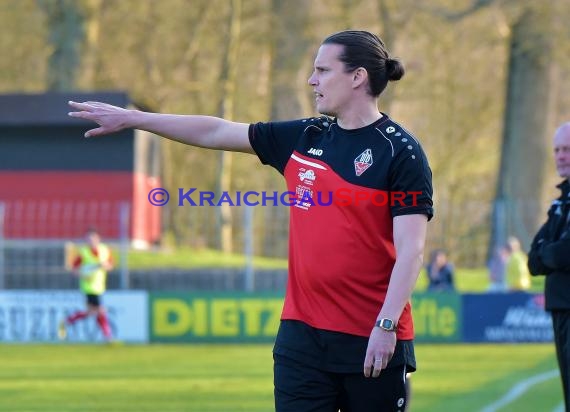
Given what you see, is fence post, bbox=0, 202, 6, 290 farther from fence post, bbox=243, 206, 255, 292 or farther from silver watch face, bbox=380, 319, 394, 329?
silver watch face, bbox=380, 319, 394, 329

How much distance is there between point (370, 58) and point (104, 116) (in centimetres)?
109

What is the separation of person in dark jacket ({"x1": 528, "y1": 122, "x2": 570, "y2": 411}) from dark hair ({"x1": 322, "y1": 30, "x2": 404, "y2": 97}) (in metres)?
2.73

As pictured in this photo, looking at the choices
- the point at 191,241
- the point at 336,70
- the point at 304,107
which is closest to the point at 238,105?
the point at 304,107

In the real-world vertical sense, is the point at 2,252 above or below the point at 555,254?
above

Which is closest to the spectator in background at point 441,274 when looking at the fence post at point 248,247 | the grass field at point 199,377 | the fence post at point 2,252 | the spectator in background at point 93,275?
the grass field at point 199,377

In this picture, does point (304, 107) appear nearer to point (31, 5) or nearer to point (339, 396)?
point (31, 5)

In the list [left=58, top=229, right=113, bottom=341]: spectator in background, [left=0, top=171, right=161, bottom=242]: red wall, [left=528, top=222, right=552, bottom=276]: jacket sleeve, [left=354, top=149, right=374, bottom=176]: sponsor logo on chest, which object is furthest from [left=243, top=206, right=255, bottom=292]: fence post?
[left=354, top=149, right=374, bottom=176]: sponsor logo on chest

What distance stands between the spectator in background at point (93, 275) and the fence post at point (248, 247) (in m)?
2.55

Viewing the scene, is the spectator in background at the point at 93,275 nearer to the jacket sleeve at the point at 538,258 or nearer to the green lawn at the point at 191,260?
the green lawn at the point at 191,260

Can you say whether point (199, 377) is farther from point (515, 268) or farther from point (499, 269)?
point (499, 269)

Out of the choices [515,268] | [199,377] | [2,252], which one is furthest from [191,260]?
[199,377]

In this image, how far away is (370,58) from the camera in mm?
5398

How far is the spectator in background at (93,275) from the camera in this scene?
2289 cm

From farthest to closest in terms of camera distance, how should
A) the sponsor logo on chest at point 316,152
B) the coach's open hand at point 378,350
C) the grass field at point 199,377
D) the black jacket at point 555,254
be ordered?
the grass field at point 199,377, the black jacket at point 555,254, the sponsor logo on chest at point 316,152, the coach's open hand at point 378,350
